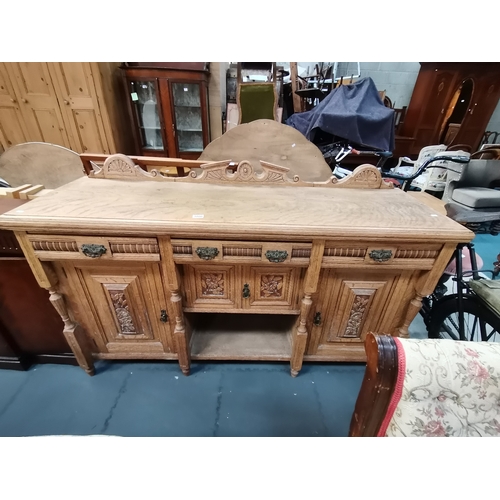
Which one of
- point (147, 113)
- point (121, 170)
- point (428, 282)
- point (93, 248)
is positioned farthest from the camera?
point (147, 113)

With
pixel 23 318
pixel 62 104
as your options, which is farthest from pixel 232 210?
pixel 62 104

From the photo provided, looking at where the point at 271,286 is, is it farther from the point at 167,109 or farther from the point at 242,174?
the point at 167,109

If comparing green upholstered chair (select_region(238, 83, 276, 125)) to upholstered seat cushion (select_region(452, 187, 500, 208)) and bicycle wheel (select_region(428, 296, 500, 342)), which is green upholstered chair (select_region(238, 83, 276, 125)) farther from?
bicycle wheel (select_region(428, 296, 500, 342))

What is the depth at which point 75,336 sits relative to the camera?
1232mm

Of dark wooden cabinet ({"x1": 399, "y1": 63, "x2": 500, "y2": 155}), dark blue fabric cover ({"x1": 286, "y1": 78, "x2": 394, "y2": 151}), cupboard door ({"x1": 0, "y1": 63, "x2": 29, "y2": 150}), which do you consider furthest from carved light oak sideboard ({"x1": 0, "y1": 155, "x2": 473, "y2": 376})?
dark wooden cabinet ({"x1": 399, "y1": 63, "x2": 500, "y2": 155})

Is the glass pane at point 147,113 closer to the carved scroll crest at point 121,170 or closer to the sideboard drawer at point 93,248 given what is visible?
the carved scroll crest at point 121,170

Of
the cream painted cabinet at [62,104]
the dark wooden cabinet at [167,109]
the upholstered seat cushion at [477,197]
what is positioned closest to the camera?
the upholstered seat cushion at [477,197]

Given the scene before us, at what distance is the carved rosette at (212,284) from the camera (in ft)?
3.86

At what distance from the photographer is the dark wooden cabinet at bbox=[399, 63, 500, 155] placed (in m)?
4.33

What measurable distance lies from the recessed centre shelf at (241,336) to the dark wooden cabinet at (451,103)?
16.9 feet

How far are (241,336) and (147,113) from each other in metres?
3.09

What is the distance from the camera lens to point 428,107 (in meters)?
4.61

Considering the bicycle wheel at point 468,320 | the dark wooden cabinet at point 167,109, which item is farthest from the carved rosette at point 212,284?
the dark wooden cabinet at point 167,109

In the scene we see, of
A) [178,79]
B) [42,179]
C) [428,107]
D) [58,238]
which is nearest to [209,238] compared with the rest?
[58,238]
